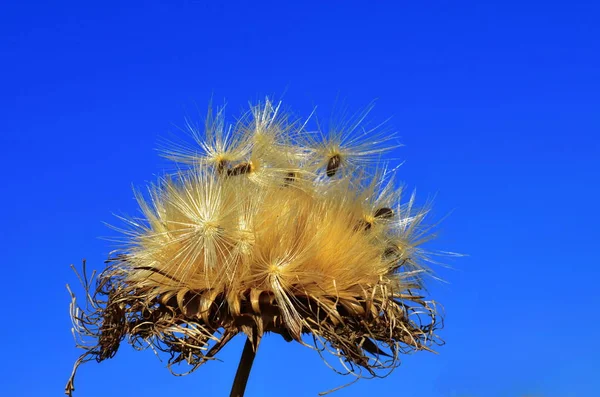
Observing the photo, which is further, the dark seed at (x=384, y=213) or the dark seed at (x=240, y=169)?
the dark seed at (x=384, y=213)

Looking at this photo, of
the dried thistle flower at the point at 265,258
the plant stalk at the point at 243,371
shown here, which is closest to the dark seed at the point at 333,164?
the dried thistle flower at the point at 265,258

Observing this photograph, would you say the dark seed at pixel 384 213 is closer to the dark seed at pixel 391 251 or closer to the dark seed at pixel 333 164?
the dark seed at pixel 391 251

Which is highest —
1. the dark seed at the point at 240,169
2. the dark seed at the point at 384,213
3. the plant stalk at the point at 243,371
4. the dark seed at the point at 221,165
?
the dark seed at the point at 384,213

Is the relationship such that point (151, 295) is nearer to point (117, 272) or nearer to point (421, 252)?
point (117, 272)

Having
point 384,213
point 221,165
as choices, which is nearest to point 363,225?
point 384,213

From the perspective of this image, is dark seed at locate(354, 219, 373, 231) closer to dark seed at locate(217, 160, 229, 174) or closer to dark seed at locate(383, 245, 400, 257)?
dark seed at locate(383, 245, 400, 257)

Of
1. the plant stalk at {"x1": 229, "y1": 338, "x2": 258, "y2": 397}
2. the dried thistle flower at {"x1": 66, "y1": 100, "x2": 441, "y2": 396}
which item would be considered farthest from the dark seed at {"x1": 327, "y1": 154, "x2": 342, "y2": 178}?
the plant stalk at {"x1": 229, "y1": 338, "x2": 258, "y2": 397}

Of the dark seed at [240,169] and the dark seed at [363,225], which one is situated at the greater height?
the dark seed at [240,169]
